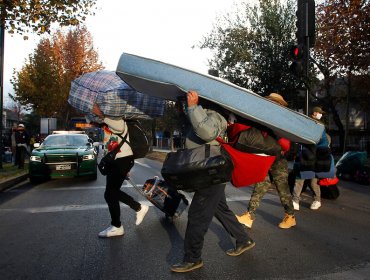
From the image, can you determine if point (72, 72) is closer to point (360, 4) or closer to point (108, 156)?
point (360, 4)

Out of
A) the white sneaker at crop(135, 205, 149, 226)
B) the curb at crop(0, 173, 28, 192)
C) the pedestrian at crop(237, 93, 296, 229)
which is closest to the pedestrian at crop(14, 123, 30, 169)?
the curb at crop(0, 173, 28, 192)

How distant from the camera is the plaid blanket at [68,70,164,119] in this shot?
4762 millimetres

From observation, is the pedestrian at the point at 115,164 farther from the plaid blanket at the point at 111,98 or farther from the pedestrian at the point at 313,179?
the pedestrian at the point at 313,179

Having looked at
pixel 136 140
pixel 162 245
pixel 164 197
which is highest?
pixel 136 140

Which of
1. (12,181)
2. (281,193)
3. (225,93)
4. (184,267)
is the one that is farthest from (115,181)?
(12,181)

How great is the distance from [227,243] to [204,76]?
86.7 inches

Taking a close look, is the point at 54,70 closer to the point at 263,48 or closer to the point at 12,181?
the point at 263,48

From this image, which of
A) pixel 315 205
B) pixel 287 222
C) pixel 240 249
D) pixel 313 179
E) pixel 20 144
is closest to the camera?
pixel 240 249

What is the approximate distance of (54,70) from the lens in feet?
121

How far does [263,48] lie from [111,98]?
17.0m

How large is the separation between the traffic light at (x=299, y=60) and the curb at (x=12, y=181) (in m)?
7.51

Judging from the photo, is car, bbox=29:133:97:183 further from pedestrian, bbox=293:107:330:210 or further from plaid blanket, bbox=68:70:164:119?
pedestrian, bbox=293:107:330:210

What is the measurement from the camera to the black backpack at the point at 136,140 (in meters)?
5.03

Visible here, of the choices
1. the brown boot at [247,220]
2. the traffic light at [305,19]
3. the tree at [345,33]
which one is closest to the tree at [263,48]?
the tree at [345,33]
